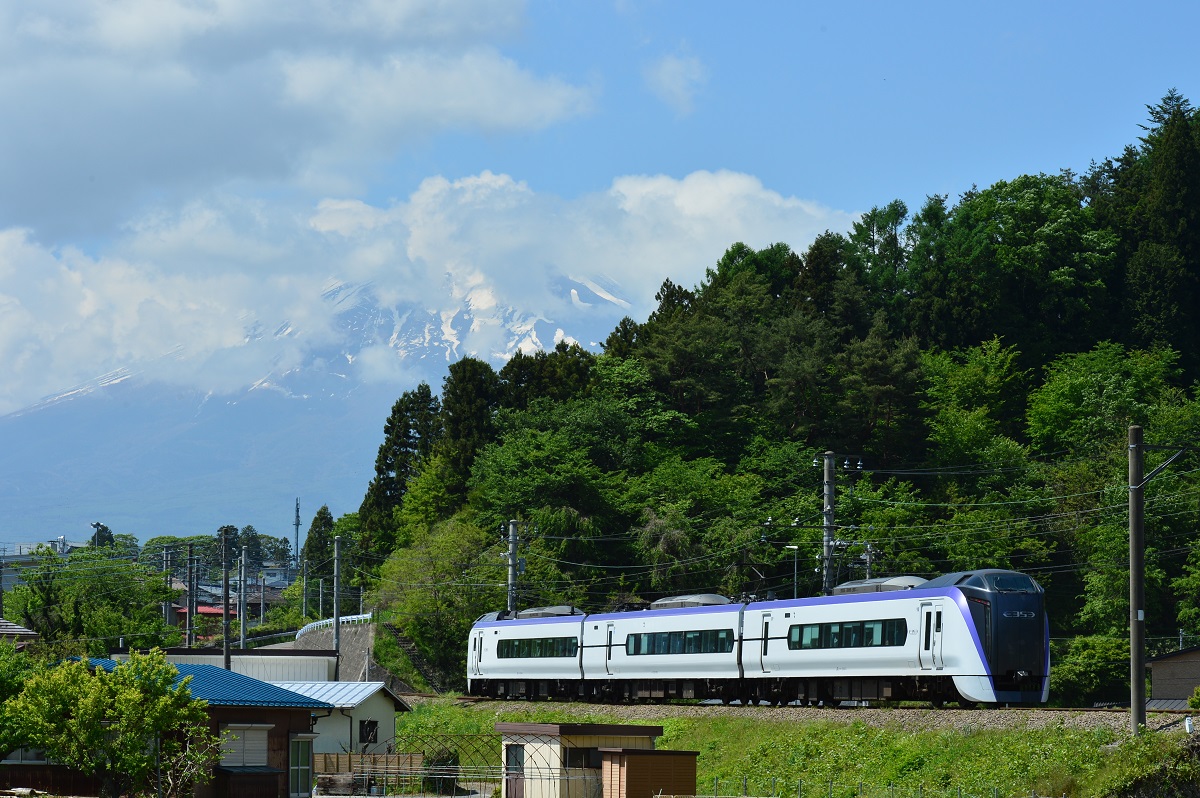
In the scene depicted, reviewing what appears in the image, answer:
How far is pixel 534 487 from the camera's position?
65.9 meters

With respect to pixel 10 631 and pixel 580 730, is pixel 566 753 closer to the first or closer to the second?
pixel 580 730

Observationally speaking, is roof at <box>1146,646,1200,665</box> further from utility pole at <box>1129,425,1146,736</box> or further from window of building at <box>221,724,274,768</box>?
window of building at <box>221,724,274,768</box>

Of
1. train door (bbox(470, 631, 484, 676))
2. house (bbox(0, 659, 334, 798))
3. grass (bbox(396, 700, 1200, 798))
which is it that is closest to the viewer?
grass (bbox(396, 700, 1200, 798))

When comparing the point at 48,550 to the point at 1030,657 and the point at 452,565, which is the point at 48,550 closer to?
the point at 452,565

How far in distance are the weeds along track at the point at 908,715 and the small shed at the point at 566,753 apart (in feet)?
A: 18.9

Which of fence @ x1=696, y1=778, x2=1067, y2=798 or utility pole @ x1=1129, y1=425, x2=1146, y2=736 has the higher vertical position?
utility pole @ x1=1129, y1=425, x2=1146, y2=736

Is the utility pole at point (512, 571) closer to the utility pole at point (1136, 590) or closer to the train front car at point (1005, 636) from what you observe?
the train front car at point (1005, 636)

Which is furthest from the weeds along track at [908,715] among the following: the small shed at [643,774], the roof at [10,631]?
the roof at [10,631]

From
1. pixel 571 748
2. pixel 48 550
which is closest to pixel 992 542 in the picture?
pixel 571 748

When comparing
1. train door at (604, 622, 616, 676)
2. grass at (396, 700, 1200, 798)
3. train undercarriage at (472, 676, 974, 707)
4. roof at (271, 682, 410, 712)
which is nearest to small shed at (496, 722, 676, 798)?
grass at (396, 700, 1200, 798)

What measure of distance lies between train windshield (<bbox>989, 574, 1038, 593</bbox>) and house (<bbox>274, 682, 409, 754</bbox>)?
18362 millimetres

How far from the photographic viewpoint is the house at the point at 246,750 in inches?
1219

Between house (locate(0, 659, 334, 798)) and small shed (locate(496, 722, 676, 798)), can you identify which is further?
house (locate(0, 659, 334, 798))

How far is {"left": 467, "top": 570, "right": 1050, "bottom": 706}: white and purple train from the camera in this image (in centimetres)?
3522
